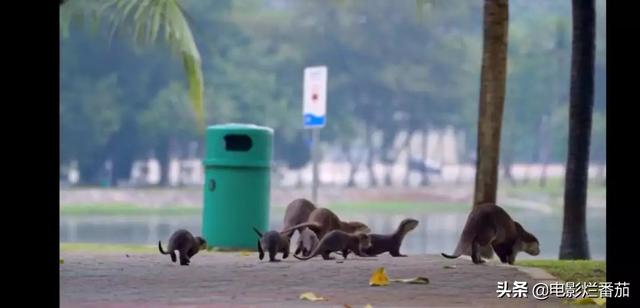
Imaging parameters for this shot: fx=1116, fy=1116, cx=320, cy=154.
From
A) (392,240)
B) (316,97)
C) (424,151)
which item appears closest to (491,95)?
(392,240)

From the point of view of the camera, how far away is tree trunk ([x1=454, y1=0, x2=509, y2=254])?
10773 mm

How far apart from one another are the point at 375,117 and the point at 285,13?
421 centimetres

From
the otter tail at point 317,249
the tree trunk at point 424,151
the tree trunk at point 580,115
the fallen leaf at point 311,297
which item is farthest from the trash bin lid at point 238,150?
the tree trunk at point 424,151

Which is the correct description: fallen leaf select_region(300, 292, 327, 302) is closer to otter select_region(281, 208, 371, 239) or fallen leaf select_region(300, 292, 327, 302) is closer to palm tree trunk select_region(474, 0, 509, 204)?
otter select_region(281, 208, 371, 239)

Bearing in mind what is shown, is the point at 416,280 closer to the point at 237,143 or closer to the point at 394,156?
the point at 237,143

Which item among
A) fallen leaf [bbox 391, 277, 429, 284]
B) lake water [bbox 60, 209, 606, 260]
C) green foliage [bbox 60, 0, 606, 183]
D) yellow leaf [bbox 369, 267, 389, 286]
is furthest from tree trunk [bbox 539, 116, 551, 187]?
yellow leaf [bbox 369, 267, 389, 286]

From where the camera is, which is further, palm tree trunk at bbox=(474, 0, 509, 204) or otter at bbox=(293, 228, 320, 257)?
palm tree trunk at bbox=(474, 0, 509, 204)

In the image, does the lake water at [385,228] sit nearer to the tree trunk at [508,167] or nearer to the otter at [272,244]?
the tree trunk at [508,167]

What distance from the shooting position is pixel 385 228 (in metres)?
21.7

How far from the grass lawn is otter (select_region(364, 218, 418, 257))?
1.06 meters

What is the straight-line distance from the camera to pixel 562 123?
111ft

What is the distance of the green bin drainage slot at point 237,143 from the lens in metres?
11.5
